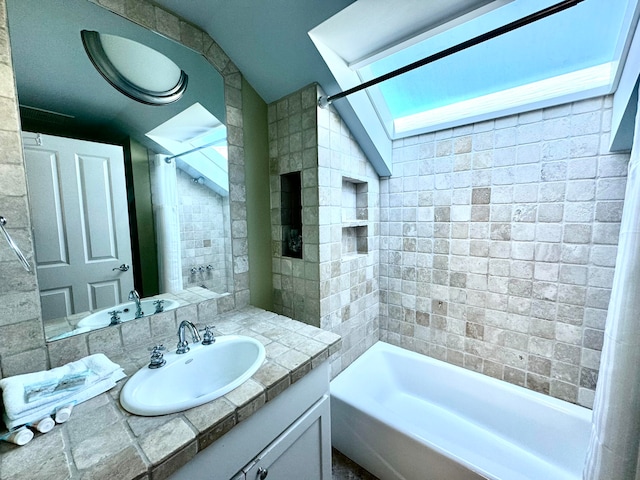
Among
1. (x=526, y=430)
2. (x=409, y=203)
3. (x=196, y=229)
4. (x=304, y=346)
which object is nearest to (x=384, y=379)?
(x=526, y=430)

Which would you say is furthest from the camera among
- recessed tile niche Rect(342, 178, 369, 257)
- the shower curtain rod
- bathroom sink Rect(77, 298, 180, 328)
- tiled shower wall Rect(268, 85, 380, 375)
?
recessed tile niche Rect(342, 178, 369, 257)

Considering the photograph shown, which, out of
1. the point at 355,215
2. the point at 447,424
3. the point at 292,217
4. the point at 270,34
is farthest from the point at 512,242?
the point at 270,34

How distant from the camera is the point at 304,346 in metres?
1.13

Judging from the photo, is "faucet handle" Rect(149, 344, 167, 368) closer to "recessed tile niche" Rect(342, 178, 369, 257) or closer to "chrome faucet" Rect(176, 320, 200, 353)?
"chrome faucet" Rect(176, 320, 200, 353)

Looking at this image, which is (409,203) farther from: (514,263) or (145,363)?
(145,363)

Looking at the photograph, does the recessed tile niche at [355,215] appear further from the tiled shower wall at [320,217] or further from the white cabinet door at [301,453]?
the white cabinet door at [301,453]

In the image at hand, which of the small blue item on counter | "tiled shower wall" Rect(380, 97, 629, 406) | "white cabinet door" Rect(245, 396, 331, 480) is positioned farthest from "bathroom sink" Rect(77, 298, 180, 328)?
"tiled shower wall" Rect(380, 97, 629, 406)

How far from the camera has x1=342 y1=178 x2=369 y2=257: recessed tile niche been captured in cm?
192

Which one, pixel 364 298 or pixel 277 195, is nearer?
pixel 277 195

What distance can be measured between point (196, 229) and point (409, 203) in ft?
4.81

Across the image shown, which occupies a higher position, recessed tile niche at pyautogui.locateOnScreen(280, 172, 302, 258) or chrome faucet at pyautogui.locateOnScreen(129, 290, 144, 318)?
recessed tile niche at pyautogui.locateOnScreen(280, 172, 302, 258)

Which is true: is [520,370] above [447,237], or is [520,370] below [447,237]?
below

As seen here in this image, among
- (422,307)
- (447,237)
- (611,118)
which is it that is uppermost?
(611,118)

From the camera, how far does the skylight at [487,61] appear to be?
110cm
